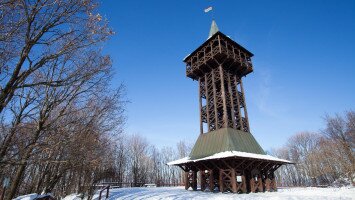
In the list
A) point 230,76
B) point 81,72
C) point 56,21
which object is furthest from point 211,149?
point 56,21

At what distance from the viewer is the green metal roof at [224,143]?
59.8 ft

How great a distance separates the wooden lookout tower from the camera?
17122 mm

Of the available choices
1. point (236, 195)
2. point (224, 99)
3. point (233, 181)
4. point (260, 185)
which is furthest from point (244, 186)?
point (224, 99)

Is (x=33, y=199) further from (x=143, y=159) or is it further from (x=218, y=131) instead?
(x=143, y=159)

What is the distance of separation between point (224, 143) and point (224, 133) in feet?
4.40

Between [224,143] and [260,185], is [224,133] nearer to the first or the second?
[224,143]

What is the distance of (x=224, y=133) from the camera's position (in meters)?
19.5

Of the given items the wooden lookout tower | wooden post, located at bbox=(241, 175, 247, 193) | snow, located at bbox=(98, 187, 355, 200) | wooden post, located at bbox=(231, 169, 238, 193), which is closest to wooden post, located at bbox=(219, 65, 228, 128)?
the wooden lookout tower

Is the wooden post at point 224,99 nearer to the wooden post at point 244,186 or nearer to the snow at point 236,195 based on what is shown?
the wooden post at point 244,186

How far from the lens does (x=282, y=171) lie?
67.1 meters

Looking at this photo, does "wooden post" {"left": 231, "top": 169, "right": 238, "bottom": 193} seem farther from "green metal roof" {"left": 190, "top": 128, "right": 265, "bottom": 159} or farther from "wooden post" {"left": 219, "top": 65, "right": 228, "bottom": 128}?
"wooden post" {"left": 219, "top": 65, "right": 228, "bottom": 128}

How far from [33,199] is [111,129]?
414 cm

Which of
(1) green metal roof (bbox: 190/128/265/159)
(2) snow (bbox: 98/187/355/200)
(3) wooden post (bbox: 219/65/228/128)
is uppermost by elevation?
(3) wooden post (bbox: 219/65/228/128)

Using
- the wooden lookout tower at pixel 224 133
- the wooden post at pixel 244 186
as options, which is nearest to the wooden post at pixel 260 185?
the wooden lookout tower at pixel 224 133
